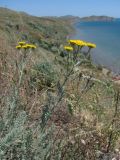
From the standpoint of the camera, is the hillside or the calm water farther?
the calm water

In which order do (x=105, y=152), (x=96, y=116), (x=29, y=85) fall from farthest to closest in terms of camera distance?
(x=29, y=85), (x=96, y=116), (x=105, y=152)

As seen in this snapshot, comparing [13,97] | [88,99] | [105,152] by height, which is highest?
[13,97]

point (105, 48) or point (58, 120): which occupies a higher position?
point (58, 120)

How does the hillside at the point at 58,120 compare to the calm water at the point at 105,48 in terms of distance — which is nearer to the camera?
the hillside at the point at 58,120

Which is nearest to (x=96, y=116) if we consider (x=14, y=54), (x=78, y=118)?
(x=78, y=118)

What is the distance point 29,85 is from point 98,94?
3.06ft

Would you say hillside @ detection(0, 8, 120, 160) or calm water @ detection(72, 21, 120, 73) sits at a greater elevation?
hillside @ detection(0, 8, 120, 160)

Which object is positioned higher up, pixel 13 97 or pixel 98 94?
pixel 13 97

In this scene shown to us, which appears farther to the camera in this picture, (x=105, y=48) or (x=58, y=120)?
(x=105, y=48)

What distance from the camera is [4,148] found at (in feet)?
8.28

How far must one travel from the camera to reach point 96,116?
3.79 meters

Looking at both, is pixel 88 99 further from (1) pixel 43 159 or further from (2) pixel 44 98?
(1) pixel 43 159

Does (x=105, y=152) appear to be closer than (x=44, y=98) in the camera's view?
Yes

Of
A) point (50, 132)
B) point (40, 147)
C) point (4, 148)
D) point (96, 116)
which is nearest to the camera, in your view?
point (4, 148)
